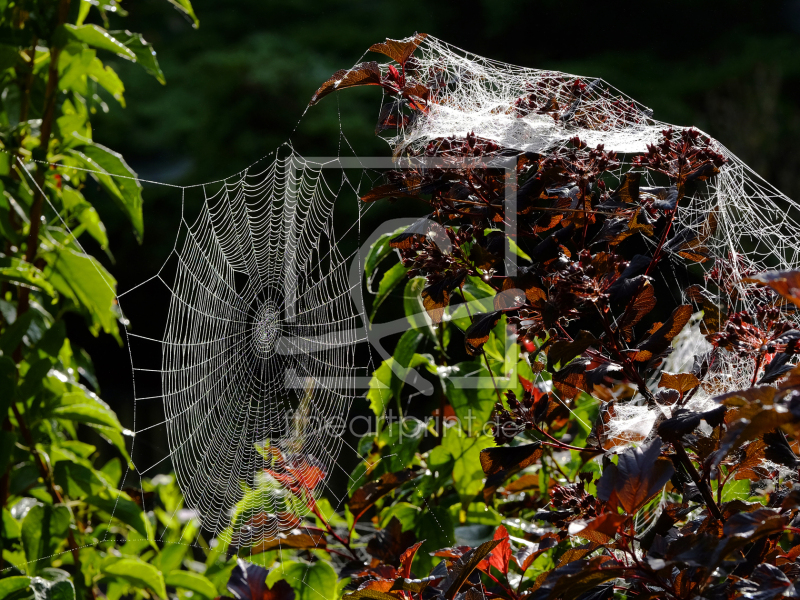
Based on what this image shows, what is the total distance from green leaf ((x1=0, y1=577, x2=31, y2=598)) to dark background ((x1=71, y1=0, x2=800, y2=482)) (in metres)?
6.47

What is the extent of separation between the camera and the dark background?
7.54 m

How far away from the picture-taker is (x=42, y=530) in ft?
3.74

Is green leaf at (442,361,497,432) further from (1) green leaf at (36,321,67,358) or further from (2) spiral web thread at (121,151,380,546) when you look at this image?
(1) green leaf at (36,321,67,358)

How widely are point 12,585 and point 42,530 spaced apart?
10cm

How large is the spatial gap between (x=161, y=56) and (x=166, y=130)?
3.60 feet

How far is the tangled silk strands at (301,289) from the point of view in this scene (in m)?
0.94

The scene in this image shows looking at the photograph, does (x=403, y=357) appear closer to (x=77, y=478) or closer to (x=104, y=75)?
(x=77, y=478)

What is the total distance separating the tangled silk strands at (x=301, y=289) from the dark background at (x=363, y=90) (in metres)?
5.61

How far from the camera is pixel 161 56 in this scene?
8.65 metres

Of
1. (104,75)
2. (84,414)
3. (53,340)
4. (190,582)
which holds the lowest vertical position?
(190,582)

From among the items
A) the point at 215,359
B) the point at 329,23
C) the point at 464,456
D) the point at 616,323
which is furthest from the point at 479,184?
the point at 329,23

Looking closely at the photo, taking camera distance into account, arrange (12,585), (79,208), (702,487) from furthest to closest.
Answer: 1. (79,208)
2. (12,585)
3. (702,487)

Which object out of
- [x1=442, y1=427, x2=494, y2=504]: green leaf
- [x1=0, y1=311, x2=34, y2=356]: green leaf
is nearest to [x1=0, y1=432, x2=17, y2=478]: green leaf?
[x1=0, y1=311, x2=34, y2=356]: green leaf

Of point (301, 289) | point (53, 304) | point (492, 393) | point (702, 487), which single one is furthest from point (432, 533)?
point (301, 289)
